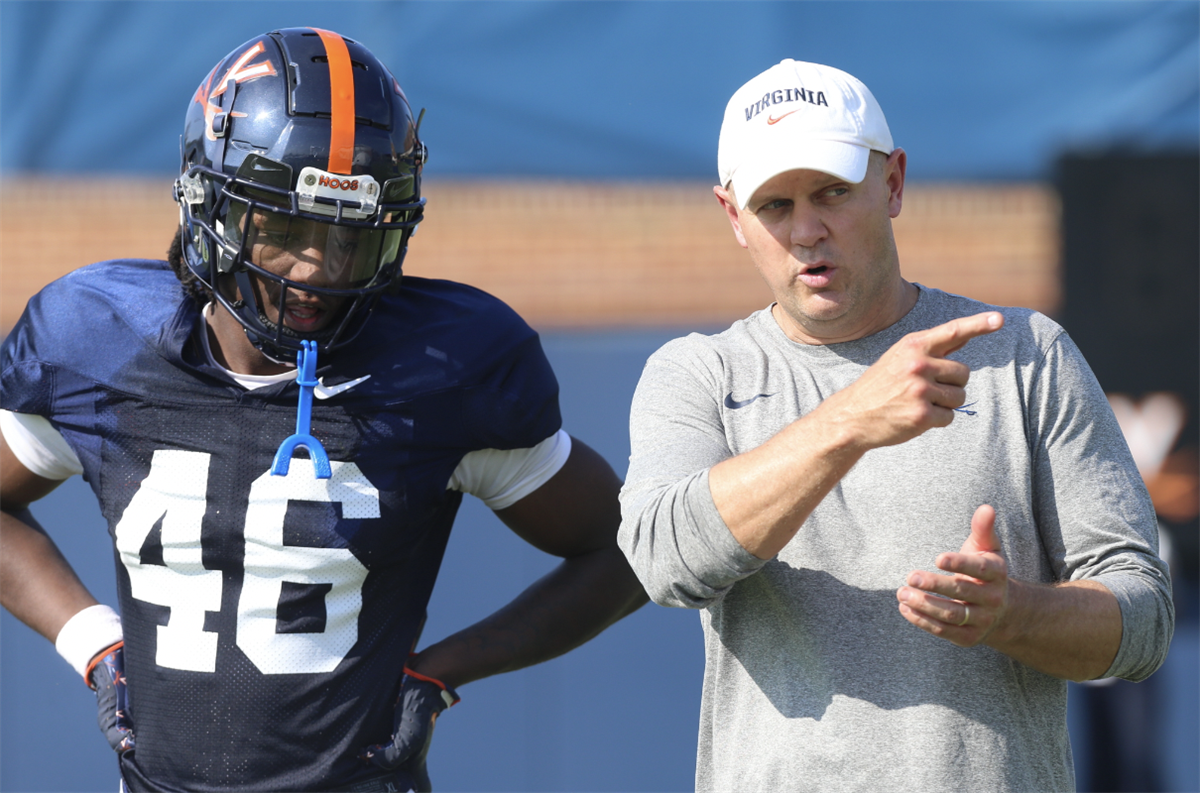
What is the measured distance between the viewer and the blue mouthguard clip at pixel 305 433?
5.97ft

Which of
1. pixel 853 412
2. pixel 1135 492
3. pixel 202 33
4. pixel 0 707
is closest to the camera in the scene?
pixel 853 412

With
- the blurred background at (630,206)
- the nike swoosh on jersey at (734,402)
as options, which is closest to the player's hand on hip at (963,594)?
the nike swoosh on jersey at (734,402)

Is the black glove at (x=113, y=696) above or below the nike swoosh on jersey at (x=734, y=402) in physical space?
below

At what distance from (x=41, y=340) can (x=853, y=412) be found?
1.36 m

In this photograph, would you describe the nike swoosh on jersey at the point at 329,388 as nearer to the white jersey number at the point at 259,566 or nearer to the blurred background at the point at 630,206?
the white jersey number at the point at 259,566

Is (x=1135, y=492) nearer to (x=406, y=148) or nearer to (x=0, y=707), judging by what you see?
(x=406, y=148)

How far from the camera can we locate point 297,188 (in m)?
1.82

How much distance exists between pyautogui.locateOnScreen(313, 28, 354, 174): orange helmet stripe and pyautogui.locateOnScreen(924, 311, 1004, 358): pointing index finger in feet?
3.14

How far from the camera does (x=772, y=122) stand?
1.57 meters

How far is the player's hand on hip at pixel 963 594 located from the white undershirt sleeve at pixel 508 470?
0.85 metres

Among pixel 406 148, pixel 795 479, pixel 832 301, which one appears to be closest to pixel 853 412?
pixel 795 479

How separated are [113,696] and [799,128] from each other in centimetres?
139

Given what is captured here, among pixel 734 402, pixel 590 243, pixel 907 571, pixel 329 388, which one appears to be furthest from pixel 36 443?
pixel 590 243

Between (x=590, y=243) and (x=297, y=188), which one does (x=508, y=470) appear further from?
(x=590, y=243)
